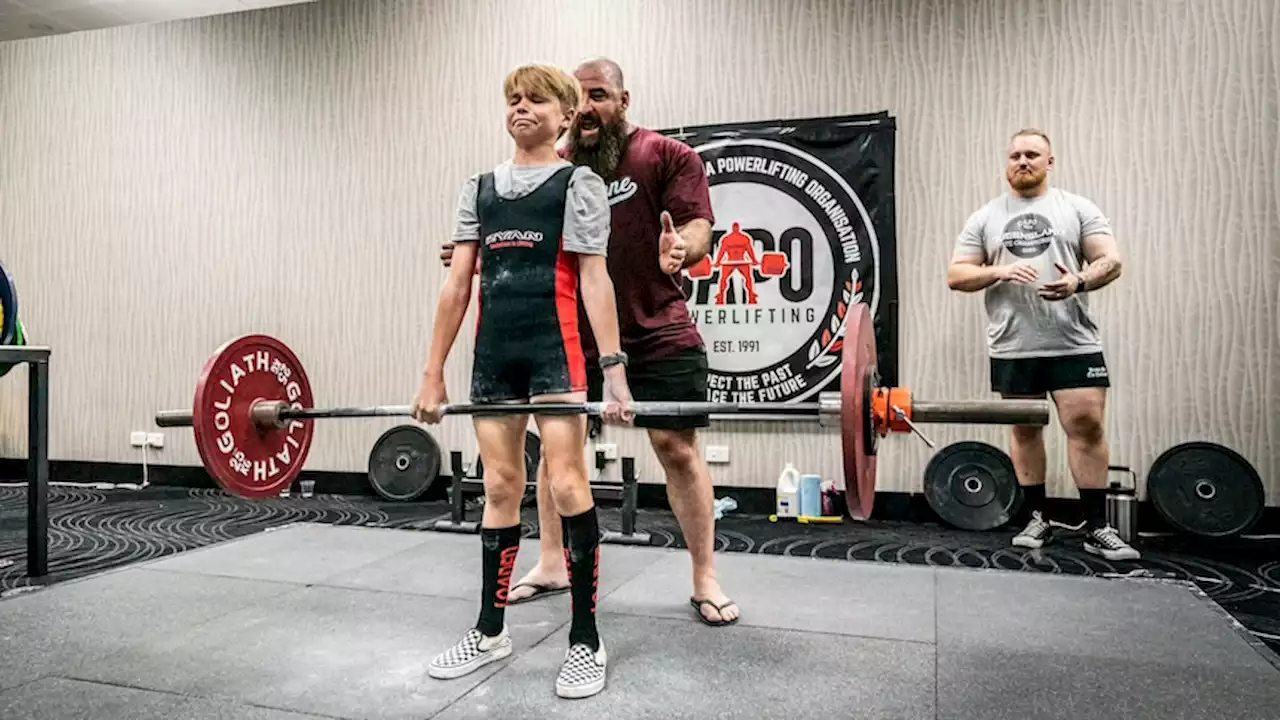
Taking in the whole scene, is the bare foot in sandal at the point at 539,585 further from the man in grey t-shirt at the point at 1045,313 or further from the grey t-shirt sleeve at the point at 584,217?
the man in grey t-shirt at the point at 1045,313

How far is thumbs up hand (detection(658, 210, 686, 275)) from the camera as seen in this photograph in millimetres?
2018

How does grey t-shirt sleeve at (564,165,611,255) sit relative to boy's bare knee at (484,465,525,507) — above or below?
above

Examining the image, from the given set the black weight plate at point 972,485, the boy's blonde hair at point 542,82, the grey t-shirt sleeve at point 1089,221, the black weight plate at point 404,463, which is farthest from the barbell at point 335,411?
the black weight plate at point 404,463

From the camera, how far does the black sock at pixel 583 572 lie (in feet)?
5.84

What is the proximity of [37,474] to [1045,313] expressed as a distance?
3343mm

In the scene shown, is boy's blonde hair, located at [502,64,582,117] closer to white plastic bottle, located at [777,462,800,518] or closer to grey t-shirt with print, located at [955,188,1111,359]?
grey t-shirt with print, located at [955,188,1111,359]

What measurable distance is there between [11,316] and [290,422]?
4.26ft

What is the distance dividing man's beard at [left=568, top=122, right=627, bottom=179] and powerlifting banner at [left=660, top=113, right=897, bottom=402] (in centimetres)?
170

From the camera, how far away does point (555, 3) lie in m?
4.28

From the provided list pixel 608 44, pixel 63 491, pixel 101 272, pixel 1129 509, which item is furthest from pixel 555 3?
pixel 63 491

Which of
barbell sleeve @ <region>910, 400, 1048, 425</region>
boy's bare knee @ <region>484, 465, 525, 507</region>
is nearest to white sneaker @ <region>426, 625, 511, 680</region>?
boy's bare knee @ <region>484, 465, 525, 507</region>

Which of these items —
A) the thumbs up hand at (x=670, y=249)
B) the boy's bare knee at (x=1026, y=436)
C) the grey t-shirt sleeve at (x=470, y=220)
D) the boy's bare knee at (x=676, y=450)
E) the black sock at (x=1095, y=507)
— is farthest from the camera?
the boy's bare knee at (x=1026, y=436)

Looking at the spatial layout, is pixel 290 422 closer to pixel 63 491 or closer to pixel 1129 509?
pixel 1129 509

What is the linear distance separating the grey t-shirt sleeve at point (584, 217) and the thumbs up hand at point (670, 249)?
245 mm
